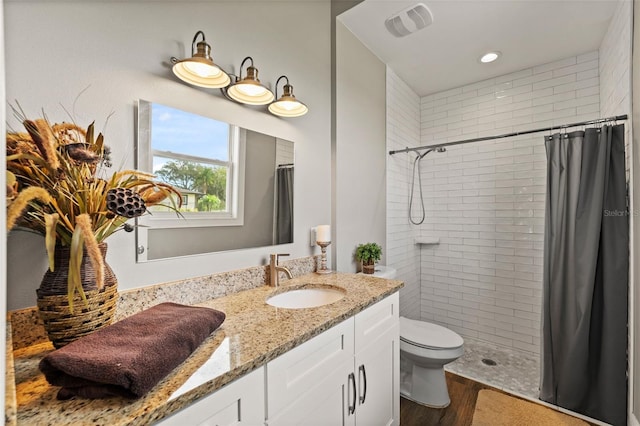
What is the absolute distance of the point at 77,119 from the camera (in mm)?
999

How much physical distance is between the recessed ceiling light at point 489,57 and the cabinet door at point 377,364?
2.25m

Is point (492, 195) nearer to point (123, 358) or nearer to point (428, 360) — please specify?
point (428, 360)

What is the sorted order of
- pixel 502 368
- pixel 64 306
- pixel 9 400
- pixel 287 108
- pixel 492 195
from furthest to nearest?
pixel 492 195
pixel 502 368
pixel 287 108
pixel 64 306
pixel 9 400

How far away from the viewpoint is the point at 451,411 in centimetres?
196

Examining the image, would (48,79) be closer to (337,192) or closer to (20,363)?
(20,363)

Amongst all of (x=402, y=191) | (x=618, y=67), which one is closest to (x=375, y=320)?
(x=402, y=191)

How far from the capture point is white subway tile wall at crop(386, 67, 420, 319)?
276 cm

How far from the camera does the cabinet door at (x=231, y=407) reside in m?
0.68

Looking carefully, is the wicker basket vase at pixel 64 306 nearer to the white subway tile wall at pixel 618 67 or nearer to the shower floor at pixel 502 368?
the shower floor at pixel 502 368

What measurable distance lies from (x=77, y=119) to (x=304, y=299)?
49.5 inches

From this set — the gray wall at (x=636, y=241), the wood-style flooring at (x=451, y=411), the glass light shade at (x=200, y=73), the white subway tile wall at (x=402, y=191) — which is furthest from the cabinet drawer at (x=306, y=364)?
the gray wall at (x=636, y=241)

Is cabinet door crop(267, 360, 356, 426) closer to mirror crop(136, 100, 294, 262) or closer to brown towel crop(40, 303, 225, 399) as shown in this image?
brown towel crop(40, 303, 225, 399)

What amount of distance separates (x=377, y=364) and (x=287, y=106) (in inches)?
57.6

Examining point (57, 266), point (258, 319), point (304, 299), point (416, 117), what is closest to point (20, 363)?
point (57, 266)
